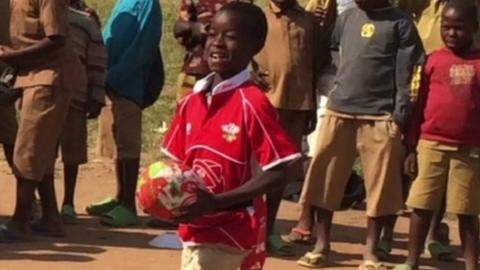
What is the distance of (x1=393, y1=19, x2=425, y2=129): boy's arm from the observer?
6.59 meters

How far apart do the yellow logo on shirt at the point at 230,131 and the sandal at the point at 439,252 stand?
3.26m

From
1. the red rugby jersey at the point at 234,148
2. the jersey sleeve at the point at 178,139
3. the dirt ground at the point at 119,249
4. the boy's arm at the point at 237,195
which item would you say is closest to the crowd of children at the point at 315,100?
the dirt ground at the point at 119,249

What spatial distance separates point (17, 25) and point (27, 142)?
0.63 meters

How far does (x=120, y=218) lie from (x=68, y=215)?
0.31m

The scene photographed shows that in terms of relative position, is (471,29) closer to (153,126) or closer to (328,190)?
(328,190)

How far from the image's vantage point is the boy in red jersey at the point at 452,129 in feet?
21.0

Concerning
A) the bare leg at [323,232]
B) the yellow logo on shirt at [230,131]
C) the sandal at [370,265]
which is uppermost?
the yellow logo on shirt at [230,131]

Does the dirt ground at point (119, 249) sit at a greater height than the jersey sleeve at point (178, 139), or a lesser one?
lesser

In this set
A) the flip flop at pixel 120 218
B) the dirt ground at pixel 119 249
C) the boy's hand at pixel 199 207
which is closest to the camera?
the boy's hand at pixel 199 207

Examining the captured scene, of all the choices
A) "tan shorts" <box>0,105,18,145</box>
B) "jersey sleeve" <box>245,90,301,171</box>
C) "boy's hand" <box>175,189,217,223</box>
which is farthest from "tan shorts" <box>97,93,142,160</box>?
"boy's hand" <box>175,189,217,223</box>

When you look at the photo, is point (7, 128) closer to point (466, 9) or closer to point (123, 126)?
point (123, 126)

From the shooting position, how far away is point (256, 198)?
4293 millimetres

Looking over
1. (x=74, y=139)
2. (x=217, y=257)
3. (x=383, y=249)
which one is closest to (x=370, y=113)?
(x=383, y=249)

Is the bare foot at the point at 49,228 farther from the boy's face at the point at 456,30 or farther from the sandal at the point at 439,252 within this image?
the boy's face at the point at 456,30
